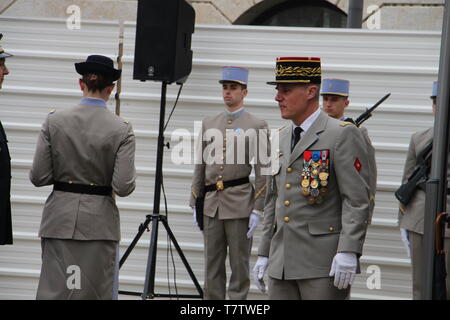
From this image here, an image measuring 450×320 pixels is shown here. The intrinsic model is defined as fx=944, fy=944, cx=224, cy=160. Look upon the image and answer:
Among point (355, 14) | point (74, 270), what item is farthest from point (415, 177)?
point (355, 14)

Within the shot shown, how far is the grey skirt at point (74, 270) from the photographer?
6.03 meters

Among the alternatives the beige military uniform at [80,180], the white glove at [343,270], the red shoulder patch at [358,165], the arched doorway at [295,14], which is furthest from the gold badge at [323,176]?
the arched doorway at [295,14]

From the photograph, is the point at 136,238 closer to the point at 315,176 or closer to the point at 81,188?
the point at 81,188

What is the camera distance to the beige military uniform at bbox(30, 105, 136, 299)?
6.01m

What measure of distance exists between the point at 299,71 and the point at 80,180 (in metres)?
1.65

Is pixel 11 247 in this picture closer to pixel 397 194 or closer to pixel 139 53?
pixel 139 53

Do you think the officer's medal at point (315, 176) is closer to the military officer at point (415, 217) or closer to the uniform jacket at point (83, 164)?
the uniform jacket at point (83, 164)

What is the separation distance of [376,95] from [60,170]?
11.0ft

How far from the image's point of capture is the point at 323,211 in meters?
5.18

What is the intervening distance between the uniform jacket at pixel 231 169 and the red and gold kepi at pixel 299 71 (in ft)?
8.77

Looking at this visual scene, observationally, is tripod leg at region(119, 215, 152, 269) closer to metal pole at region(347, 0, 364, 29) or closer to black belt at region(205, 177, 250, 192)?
black belt at region(205, 177, 250, 192)

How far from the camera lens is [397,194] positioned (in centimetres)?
738
